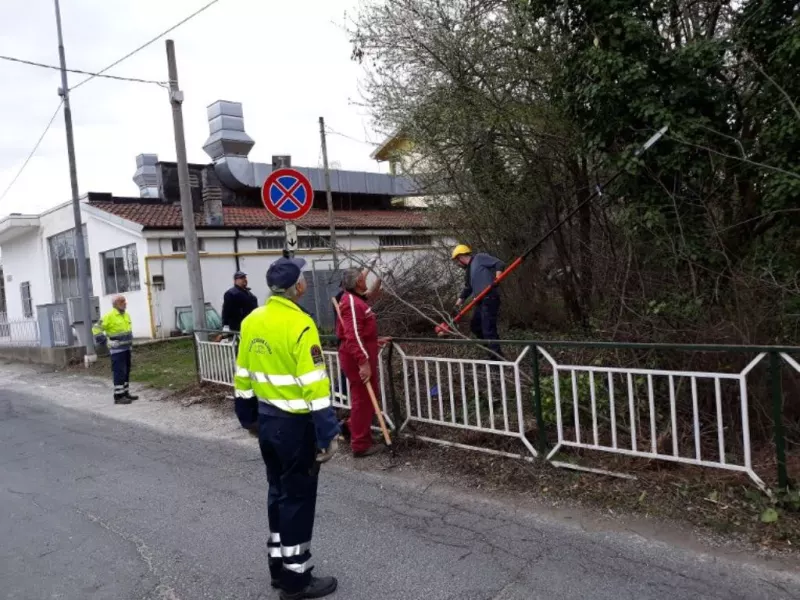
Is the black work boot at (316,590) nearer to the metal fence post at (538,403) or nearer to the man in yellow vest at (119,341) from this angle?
the metal fence post at (538,403)

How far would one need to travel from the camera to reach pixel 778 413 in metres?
3.66

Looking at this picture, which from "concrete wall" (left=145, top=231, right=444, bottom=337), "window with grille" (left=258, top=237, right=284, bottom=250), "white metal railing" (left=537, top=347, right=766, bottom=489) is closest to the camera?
"white metal railing" (left=537, top=347, right=766, bottom=489)

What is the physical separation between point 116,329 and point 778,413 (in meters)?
8.69

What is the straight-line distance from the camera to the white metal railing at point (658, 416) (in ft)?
12.9

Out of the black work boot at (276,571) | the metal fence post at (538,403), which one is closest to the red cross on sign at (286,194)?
the metal fence post at (538,403)

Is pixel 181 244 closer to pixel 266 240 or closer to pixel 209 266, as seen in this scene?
pixel 209 266

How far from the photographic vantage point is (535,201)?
9.28 m

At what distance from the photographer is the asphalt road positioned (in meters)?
3.27

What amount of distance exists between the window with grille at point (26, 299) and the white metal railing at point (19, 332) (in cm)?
627

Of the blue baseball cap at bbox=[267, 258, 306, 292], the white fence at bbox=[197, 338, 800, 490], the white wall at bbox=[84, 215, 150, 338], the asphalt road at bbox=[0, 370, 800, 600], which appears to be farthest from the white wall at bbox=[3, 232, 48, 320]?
the blue baseball cap at bbox=[267, 258, 306, 292]

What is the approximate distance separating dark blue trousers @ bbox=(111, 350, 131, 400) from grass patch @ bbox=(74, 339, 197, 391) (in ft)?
2.58

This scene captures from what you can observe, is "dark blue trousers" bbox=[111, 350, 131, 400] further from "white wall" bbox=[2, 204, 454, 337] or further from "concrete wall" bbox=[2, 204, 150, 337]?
"concrete wall" bbox=[2, 204, 150, 337]

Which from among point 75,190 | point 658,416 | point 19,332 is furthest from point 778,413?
point 19,332

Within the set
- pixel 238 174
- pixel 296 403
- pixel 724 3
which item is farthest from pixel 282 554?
pixel 238 174
